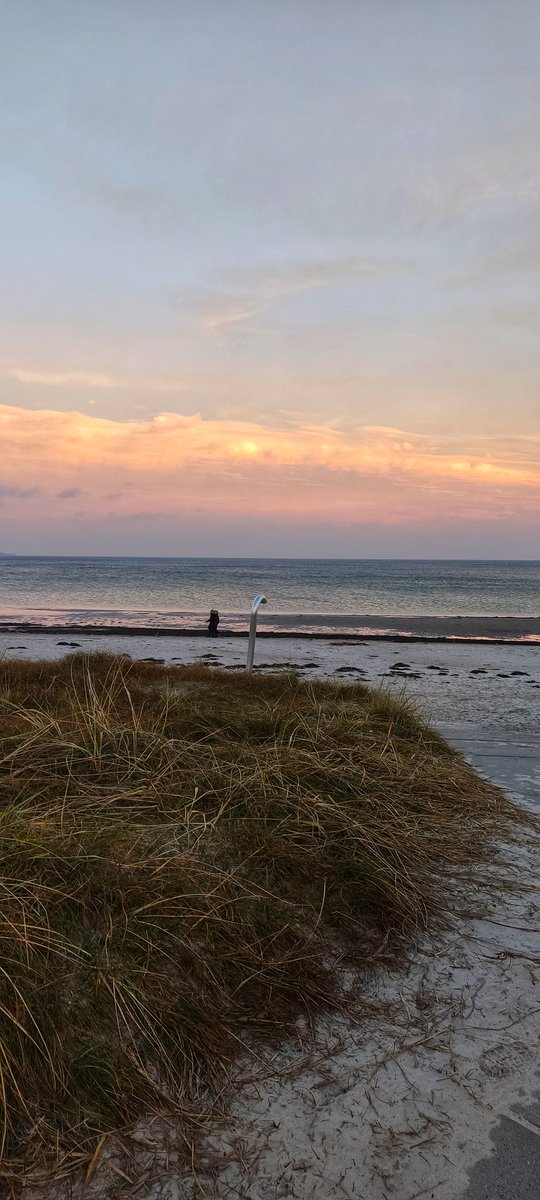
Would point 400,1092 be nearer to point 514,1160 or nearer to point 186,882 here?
point 514,1160

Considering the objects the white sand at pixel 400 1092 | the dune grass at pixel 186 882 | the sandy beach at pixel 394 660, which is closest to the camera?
the white sand at pixel 400 1092

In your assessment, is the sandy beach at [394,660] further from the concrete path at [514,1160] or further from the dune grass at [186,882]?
the concrete path at [514,1160]

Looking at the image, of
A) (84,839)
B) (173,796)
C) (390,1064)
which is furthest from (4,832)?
(390,1064)

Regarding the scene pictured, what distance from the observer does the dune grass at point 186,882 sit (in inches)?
90.1

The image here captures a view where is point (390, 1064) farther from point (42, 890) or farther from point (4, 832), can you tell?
point (4, 832)

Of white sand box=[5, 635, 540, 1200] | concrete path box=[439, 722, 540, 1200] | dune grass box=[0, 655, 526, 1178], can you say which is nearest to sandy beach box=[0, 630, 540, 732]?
dune grass box=[0, 655, 526, 1178]

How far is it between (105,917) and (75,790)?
1506mm

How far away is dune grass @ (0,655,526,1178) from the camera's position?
229 centimetres

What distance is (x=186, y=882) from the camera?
319 cm

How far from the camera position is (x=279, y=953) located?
116 inches

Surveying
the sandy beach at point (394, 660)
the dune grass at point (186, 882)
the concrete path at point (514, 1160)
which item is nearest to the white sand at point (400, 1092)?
the concrete path at point (514, 1160)

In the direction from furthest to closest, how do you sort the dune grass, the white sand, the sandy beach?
the sandy beach < the dune grass < the white sand

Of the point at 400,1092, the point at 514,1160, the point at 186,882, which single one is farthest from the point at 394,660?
the point at 514,1160

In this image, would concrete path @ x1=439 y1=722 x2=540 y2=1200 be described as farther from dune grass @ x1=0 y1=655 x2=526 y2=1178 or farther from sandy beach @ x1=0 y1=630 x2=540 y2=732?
sandy beach @ x1=0 y1=630 x2=540 y2=732
